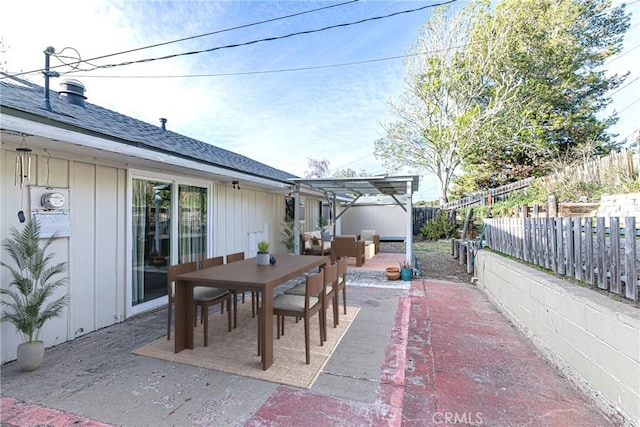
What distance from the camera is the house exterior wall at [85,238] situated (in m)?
3.08

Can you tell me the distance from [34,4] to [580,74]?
75.9 feet

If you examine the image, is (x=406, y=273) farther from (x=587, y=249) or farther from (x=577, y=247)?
(x=587, y=249)

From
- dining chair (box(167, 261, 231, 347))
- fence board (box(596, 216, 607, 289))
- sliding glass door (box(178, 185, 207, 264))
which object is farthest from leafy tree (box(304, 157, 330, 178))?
fence board (box(596, 216, 607, 289))

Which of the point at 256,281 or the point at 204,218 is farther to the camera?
the point at 204,218

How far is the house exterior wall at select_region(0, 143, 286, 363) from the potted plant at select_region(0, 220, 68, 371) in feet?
0.48

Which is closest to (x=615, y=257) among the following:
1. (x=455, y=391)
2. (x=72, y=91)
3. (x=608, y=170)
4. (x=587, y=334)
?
(x=587, y=334)

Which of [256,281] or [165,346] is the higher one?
[256,281]

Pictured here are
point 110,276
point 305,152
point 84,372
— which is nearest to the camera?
point 84,372

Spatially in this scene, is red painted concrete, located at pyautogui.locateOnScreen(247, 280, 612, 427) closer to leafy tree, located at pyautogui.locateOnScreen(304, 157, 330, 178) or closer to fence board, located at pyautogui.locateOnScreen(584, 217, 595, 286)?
fence board, located at pyautogui.locateOnScreen(584, 217, 595, 286)

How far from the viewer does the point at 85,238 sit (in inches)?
148

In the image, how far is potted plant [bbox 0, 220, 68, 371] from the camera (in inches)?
111

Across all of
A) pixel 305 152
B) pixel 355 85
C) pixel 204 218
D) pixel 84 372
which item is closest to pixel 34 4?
pixel 204 218

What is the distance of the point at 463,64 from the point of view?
16.8 meters

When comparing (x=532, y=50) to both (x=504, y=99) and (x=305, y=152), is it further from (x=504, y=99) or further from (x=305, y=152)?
(x=305, y=152)
